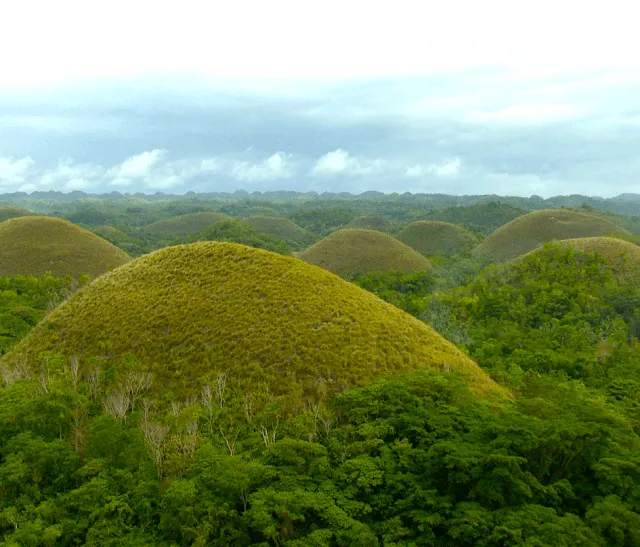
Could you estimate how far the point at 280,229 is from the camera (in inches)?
7318

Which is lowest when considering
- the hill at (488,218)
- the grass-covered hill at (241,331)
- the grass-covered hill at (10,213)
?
the grass-covered hill at (241,331)

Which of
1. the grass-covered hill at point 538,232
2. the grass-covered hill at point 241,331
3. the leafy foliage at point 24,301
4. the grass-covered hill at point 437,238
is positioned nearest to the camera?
the grass-covered hill at point 241,331

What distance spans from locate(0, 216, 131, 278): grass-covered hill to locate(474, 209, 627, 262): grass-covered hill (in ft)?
238

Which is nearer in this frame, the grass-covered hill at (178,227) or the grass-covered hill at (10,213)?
the grass-covered hill at (10,213)

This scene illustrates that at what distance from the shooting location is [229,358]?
25.9 m

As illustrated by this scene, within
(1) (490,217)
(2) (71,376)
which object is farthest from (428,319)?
(1) (490,217)

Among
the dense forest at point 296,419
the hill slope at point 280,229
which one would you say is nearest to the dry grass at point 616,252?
the dense forest at point 296,419

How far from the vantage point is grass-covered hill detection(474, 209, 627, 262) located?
102 metres

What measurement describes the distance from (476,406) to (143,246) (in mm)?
127982

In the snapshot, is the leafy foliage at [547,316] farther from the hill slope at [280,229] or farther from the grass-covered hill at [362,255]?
the hill slope at [280,229]

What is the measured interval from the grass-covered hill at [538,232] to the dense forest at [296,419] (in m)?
60.4

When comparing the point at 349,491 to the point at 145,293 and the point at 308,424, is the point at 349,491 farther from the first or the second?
the point at 145,293

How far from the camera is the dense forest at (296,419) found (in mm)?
14695

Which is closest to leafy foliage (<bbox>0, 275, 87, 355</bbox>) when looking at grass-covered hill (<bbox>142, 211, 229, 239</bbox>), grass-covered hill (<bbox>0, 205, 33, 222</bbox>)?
grass-covered hill (<bbox>142, 211, 229, 239</bbox>)
